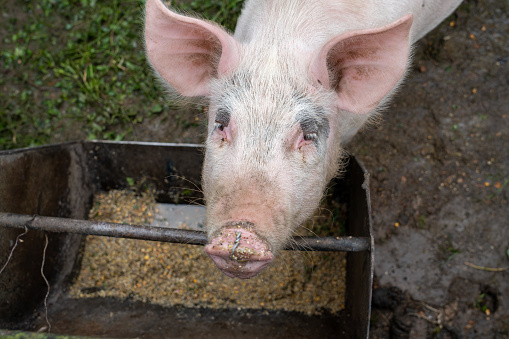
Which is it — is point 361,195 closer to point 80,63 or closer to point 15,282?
point 15,282

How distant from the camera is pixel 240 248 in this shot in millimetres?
1803

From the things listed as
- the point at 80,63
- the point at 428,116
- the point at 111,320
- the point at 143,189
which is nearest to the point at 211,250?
the point at 111,320

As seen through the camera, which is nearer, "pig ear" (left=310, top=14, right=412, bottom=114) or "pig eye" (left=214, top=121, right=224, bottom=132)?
"pig ear" (left=310, top=14, right=412, bottom=114)

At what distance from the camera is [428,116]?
13.8ft

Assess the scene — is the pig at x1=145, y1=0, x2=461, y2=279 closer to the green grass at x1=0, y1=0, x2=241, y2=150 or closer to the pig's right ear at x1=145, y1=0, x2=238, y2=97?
the pig's right ear at x1=145, y1=0, x2=238, y2=97

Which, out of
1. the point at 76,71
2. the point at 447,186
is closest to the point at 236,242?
the point at 447,186

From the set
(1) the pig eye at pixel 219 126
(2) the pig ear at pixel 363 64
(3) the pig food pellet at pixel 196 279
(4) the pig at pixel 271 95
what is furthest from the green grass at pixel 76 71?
(2) the pig ear at pixel 363 64

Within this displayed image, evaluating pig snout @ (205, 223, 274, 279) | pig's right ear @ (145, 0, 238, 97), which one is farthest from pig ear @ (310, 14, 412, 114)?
pig snout @ (205, 223, 274, 279)

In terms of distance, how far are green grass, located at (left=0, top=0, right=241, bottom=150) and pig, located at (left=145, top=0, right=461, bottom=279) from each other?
2.00 meters

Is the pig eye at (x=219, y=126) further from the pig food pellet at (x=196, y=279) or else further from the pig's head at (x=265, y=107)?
the pig food pellet at (x=196, y=279)

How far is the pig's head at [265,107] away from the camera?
195 cm

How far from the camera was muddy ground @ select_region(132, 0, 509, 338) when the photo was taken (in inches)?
137

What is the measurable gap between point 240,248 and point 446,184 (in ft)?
9.43

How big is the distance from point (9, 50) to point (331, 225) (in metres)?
4.20
